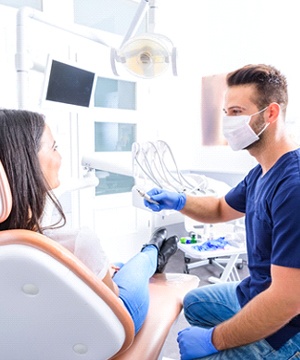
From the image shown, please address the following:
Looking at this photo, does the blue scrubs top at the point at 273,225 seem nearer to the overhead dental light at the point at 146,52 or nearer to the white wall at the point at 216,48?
the overhead dental light at the point at 146,52

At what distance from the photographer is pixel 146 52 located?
3.99ft

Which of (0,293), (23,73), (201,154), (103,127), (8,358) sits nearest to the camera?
(0,293)

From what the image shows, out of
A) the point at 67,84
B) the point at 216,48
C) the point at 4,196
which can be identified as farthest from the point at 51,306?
the point at 216,48

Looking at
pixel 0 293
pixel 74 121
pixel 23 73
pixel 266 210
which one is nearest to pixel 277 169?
pixel 266 210

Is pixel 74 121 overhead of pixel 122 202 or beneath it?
overhead

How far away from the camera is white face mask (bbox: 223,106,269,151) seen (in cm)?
116

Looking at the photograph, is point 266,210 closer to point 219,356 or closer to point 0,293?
point 219,356

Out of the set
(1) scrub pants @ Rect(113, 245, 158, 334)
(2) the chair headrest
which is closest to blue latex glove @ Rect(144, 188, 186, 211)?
(1) scrub pants @ Rect(113, 245, 158, 334)

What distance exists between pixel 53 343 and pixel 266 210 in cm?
72

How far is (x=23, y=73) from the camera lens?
4.49 feet

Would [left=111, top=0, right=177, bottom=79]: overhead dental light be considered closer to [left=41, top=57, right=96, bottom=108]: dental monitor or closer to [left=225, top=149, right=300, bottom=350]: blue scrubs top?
[left=41, top=57, right=96, bottom=108]: dental monitor

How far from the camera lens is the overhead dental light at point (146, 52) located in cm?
119

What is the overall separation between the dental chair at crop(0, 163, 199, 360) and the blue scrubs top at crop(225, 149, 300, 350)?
17.9 inches

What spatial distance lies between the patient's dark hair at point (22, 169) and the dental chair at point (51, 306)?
0.18 m
